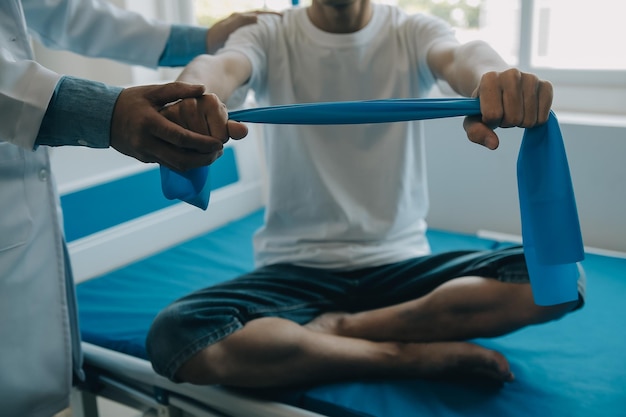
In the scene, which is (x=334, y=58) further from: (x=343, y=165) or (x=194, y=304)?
(x=194, y=304)

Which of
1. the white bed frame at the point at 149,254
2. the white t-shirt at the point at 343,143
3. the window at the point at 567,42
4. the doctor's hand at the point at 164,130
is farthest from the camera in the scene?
the window at the point at 567,42

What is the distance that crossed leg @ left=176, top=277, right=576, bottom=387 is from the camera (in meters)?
1.32

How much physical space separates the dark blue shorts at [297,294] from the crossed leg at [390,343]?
29 mm

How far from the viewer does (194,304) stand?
53.9 inches

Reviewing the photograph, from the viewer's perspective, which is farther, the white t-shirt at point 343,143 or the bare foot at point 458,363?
the white t-shirt at point 343,143

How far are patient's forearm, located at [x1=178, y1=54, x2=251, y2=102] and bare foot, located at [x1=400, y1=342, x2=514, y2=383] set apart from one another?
0.60 metres

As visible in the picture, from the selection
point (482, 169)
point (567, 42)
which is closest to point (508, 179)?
point (482, 169)

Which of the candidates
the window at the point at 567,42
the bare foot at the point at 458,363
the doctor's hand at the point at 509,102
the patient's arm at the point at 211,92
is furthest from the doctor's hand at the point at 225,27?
the window at the point at 567,42

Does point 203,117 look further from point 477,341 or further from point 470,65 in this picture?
point 477,341

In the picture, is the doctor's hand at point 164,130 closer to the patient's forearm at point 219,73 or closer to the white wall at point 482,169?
the patient's forearm at point 219,73

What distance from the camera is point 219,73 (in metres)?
1.39

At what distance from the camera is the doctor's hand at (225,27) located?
1.62 meters

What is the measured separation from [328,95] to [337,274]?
1.26ft

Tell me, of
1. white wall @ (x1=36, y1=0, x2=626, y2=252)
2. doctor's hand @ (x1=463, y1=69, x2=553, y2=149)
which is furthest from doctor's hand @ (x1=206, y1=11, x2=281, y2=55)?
doctor's hand @ (x1=463, y1=69, x2=553, y2=149)
